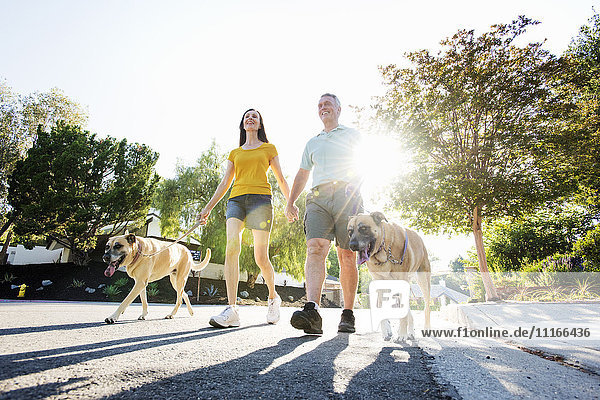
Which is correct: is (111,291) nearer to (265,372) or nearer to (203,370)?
(203,370)

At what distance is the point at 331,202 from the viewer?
381cm

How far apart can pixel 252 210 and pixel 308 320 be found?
1762 millimetres

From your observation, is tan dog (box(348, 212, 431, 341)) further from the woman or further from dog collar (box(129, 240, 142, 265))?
dog collar (box(129, 240, 142, 265))

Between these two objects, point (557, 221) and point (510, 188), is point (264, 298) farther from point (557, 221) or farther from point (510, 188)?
point (557, 221)

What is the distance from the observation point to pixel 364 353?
224 centimetres

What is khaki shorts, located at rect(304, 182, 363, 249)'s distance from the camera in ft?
12.3

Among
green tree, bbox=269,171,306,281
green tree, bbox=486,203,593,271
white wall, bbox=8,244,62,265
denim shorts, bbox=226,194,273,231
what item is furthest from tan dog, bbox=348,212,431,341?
white wall, bbox=8,244,62,265

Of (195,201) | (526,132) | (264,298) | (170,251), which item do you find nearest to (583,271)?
(526,132)

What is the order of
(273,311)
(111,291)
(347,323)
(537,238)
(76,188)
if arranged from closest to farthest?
(347,323) < (273,311) < (111,291) < (537,238) < (76,188)

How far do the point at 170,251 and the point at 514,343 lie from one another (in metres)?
4.42

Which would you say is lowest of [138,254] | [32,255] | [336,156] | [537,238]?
[138,254]

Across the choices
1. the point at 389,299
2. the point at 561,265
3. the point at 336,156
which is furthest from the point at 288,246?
the point at 389,299

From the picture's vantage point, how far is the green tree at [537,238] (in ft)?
54.6

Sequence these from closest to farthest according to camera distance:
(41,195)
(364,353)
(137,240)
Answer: (364,353), (137,240), (41,195)
